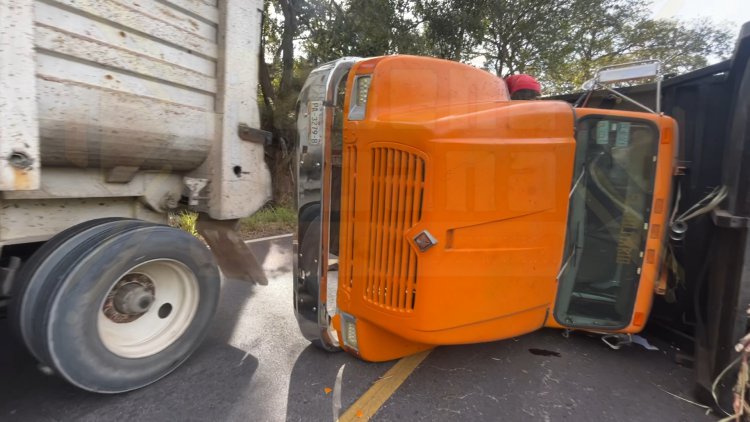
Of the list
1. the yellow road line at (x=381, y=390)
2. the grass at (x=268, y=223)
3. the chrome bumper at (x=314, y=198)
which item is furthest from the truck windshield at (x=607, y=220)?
the grass at (x=268, y=223)

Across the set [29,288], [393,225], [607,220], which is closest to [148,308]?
[29,288]

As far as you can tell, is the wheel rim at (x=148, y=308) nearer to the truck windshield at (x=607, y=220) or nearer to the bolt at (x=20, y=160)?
the bolt at (x=20, y=160)

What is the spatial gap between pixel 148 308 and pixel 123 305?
16cm

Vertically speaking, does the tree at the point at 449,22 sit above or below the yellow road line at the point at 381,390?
above

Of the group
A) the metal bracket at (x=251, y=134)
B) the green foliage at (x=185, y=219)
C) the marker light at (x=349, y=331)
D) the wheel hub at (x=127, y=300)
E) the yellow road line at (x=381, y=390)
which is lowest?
the yellow road line at (x=381, y=390)

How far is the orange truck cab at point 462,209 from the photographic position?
2.34 meters

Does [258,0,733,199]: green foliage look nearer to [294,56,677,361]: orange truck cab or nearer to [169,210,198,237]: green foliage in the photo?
[169,210,198,237]: green foliage

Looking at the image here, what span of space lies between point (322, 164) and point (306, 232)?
0.51 meters

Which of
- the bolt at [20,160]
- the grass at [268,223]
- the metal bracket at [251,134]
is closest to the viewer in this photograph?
the bolt at [20,160]

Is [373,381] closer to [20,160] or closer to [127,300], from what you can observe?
[127,300]

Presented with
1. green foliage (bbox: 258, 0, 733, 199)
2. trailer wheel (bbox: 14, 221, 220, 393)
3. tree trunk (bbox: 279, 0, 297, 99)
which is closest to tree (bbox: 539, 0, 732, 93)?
green foliage (bbox: 258, 0, 733, 199)

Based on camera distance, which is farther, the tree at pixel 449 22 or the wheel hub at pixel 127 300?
the tree at pixel 449 22

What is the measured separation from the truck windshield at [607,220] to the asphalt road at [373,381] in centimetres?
40

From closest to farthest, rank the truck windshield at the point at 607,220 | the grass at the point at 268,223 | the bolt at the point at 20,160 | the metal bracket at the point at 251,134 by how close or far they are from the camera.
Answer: the bolt at the point at 20,160
the truck windshield at the point at 607,220
the metal bracket at the point at 251,134
the grass at the point at 268,223
